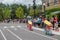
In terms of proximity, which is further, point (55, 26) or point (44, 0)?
point (44, 0)

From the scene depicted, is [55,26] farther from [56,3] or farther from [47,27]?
[56,3]

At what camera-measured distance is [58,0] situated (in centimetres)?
6134

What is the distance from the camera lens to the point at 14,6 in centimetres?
17425

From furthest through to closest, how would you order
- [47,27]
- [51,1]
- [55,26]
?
[51,1]
[55,26]
[47,27]

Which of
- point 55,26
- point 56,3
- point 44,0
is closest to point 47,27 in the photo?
point 55,26

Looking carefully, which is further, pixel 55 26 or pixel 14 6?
pixel 14 6

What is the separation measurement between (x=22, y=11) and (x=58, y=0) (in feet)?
305

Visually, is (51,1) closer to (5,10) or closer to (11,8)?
(5,10)

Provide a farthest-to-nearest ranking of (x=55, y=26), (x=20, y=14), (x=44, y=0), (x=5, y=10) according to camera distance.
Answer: (x=5, y=10) → (x=20, y=14) → (x=44, y=0) → (x=55, y=26)

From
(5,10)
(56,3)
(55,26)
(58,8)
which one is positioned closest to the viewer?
(55,26)

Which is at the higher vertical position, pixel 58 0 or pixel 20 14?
pixel 58 0

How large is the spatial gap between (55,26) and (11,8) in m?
142

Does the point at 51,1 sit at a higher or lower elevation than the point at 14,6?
higher

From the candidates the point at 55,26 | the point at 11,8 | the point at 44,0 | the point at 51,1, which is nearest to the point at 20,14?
the point at 11,8
